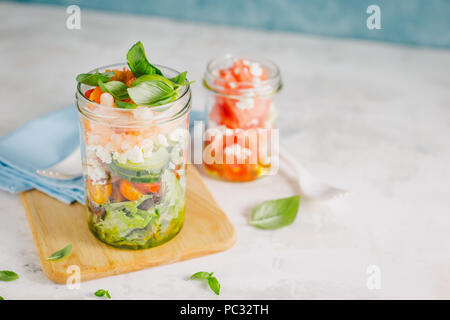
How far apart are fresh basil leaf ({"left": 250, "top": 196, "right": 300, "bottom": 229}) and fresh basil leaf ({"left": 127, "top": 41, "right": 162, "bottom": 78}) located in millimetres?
386

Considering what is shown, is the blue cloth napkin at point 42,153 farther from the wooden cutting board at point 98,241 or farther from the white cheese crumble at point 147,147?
the white cheese crumble at point 147,147

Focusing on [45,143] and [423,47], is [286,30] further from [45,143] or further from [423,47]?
[45,143]

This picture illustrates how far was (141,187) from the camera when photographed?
0.97m

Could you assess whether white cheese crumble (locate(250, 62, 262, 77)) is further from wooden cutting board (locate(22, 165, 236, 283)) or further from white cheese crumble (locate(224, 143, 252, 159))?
wooden cutting board (locate(22, 165, 236, 283))

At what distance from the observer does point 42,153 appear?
1280 millimetres

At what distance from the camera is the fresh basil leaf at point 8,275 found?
97 cm

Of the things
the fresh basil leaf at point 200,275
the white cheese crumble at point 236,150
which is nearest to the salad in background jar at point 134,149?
the fresh basil leaf at point 200,275

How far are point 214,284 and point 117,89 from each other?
376 millimetres

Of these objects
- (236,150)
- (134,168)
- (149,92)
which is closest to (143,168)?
(134,168)

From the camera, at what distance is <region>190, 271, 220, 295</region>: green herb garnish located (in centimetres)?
97

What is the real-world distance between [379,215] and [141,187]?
1.77 ft

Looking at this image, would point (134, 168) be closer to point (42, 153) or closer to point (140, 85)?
point (140, 85)
